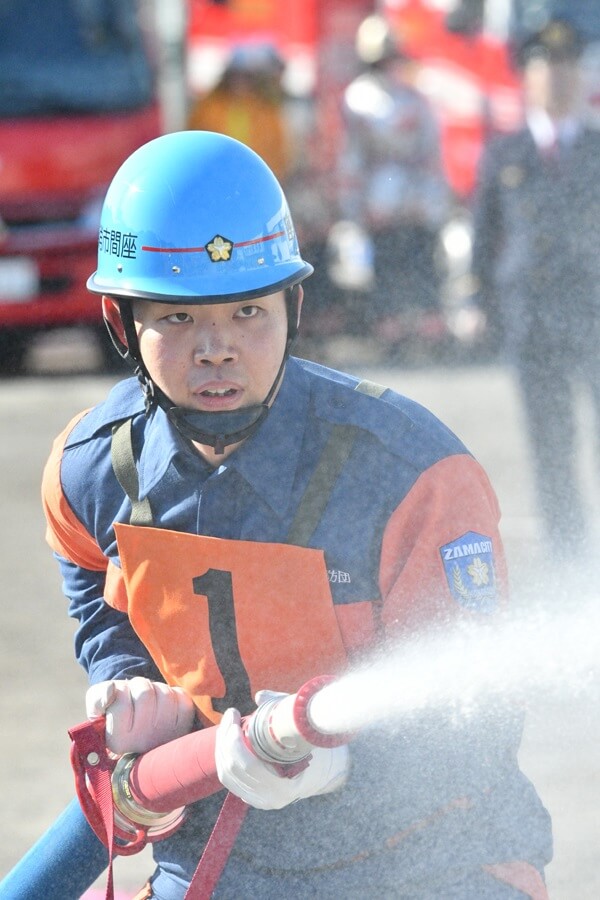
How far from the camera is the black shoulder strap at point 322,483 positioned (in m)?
2.36

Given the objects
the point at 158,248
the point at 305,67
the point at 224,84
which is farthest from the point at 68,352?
the point at 158,248

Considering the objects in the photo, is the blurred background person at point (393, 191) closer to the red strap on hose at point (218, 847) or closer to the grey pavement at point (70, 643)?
the grey pavement at point (70, 643)

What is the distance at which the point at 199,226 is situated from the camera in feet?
7.97

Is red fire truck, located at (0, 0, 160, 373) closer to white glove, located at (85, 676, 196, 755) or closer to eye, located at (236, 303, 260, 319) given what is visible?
eye, located at (236, 303, 260, 319)

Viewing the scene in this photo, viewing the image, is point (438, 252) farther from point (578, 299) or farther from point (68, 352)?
point (578, 299)

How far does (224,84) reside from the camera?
11.3 metres

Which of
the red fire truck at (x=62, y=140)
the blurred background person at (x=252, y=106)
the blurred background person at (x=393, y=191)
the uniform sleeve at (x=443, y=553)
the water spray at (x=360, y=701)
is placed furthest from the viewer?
the blurred background person at (x=252, y=106)

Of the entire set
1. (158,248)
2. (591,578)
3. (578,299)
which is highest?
(158,248)

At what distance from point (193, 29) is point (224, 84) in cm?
329

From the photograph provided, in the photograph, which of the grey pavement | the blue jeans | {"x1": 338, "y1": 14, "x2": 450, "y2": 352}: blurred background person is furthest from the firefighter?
{"x1": 338, "y1": 14, "x2": 450, "y2": 352}: blurred background person

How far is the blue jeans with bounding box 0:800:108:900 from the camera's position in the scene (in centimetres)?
261

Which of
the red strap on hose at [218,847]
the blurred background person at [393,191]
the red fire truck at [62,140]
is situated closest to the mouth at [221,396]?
the red strap on hose at [218,847]

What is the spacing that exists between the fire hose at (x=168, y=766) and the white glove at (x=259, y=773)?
0.05ft

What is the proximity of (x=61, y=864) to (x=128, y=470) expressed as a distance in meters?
0.64
